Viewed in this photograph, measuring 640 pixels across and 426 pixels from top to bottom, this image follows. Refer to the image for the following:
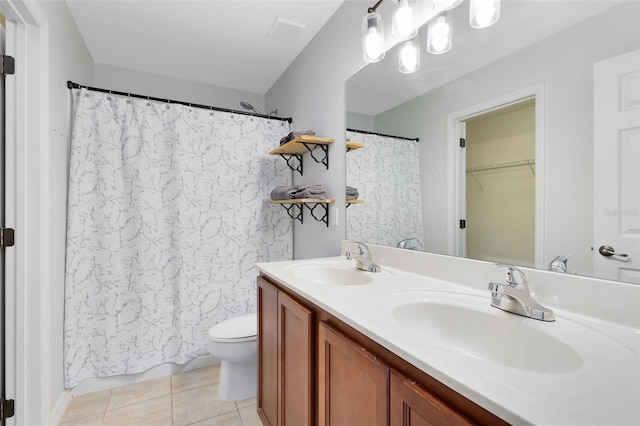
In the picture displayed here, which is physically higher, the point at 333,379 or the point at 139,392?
the point at 333,379

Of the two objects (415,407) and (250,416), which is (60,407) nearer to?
(250,416)

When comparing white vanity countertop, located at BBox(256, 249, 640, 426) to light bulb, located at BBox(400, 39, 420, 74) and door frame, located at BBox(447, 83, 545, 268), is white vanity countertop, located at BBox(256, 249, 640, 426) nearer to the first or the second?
door frame, located at BBox(447, 83, 545, 268)

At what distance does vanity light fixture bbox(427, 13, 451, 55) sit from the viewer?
1174 millimetres

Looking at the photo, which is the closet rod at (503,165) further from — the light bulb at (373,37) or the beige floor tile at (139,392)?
the beige floor tile at (139,392)

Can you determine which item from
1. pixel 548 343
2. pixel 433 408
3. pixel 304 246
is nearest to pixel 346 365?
pixel 433 408

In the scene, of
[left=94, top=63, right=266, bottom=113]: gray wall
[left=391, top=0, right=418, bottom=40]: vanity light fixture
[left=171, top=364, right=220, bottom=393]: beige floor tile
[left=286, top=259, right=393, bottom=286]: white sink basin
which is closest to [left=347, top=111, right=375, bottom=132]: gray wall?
[left=391, top=0, right=418, bottom=40]: vanity light fixture

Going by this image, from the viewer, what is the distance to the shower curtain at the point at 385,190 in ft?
4.52

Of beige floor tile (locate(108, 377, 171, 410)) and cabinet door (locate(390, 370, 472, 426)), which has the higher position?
cabinet door (locate(390, 370, 472, 426))

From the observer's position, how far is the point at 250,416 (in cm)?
162

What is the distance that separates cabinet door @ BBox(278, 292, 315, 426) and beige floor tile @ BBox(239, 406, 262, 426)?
1.54ft

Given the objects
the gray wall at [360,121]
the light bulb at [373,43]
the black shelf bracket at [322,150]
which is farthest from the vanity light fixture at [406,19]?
the black shelf bracket at [322,150]

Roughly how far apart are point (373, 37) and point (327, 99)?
0.58m

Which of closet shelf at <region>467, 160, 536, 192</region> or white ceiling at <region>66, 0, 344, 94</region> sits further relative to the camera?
white ceiling at <region>66, 0, 344, 94</region>

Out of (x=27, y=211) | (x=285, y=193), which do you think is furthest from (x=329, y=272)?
(x=27, y=211)
